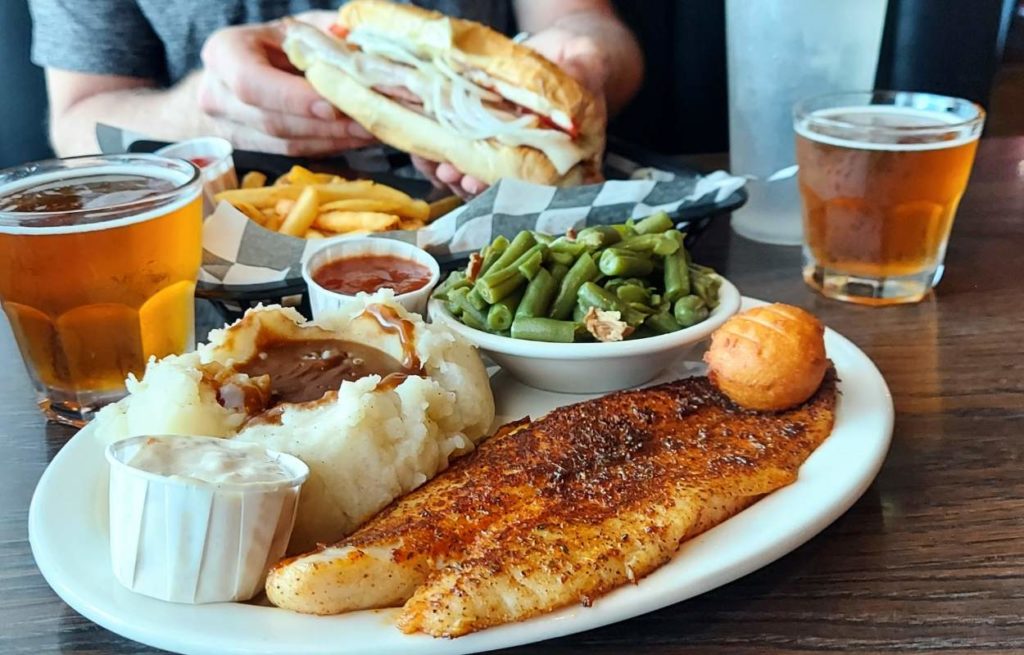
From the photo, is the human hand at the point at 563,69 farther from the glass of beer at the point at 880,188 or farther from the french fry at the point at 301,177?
the glass of beer at the point at 880,188

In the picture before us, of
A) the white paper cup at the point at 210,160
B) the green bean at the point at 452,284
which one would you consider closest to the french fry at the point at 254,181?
the white paper cup at the point at 210,160

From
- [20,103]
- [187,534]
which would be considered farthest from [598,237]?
[20,103]

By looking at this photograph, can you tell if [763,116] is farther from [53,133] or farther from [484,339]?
[53,133]

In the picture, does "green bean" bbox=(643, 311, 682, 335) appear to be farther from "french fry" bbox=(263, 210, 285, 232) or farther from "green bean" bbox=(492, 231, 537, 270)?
"french fry" bbox=(263, 210, 285, 232)

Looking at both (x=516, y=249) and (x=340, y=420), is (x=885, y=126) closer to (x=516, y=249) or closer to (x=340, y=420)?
(x=516, y=249)

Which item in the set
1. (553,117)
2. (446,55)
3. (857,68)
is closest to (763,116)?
(857,68)

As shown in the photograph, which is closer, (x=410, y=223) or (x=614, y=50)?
(x=410, y=223)
